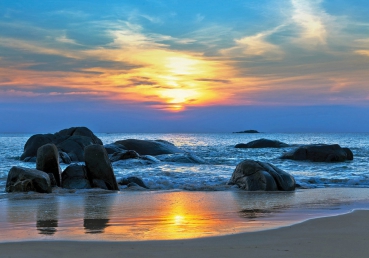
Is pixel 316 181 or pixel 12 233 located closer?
pixel 12 233

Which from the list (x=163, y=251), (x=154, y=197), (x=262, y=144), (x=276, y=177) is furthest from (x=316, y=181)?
(x=262, y=144)

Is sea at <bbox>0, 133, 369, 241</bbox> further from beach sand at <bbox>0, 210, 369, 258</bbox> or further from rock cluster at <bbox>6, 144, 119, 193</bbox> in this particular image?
rock cluster at <bbox>6, 144, 119, 193</bbox>

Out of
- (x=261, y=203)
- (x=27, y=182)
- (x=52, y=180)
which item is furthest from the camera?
(x=52, y=180)

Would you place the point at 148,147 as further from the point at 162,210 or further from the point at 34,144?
the point at 162,210

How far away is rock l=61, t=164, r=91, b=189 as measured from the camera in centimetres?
1260

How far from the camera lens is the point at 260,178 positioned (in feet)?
42.1

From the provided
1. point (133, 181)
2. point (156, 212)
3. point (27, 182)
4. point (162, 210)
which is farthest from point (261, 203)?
point (27, 182)

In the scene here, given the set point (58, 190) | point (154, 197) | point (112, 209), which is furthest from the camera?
point (58, 190)

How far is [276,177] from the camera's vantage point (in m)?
13.0

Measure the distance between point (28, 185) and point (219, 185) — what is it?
18.9ft

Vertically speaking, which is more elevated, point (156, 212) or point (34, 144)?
point (34, 144)

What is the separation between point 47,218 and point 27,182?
4.32 metres

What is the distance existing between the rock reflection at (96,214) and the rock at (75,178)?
6.02ft

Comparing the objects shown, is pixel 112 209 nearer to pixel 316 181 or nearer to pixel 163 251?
pixel 163 251
